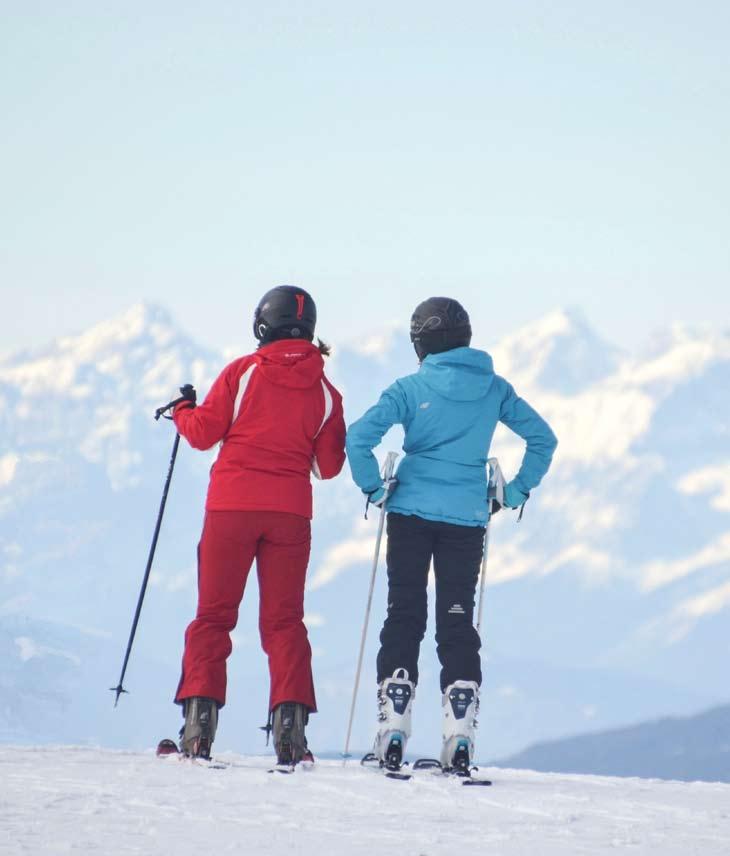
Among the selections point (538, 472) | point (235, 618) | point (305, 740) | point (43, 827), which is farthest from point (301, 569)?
point (43, 827)

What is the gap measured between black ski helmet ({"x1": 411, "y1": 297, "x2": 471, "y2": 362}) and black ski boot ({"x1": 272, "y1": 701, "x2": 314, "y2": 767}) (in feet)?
7.31

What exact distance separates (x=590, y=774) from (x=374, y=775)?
1861 millimetres

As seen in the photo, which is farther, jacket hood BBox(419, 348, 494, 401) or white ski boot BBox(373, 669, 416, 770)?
jacket hood BBox(419, 348, 494, 401)

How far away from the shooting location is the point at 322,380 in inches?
312

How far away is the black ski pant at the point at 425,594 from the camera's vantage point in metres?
7.59

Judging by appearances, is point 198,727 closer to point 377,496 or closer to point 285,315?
point 377,496

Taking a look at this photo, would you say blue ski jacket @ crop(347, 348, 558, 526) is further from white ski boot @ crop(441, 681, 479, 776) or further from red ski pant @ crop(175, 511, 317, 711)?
white ski boot @ crop(441, 681, 479, 776)

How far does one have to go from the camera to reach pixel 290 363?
7793 millimetres

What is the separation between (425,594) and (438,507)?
50 centimetres

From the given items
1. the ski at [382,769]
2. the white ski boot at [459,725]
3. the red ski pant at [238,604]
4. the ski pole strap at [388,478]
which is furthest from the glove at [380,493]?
the ski at [382,769]

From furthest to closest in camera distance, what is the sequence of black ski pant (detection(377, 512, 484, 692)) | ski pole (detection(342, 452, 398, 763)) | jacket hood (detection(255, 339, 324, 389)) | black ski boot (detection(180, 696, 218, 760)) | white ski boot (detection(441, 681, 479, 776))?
ski pole (detection(342, 452, 398, 763)) → jacket hood (detection(255, 339, 324, 389)) → black ski pant (detection(377, 512, 484, 692)) → white ski boot (detection(441, 681, 479, 776)) → black ski boot (detection(180, 696, 218, 760))

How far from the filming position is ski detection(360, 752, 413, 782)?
702 centimetres

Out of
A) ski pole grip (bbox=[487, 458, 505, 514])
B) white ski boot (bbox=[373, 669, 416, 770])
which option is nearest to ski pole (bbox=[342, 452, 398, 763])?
white ski boot (bbox=[373, 669, 416, 770])

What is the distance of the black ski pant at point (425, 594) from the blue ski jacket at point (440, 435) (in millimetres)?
106
